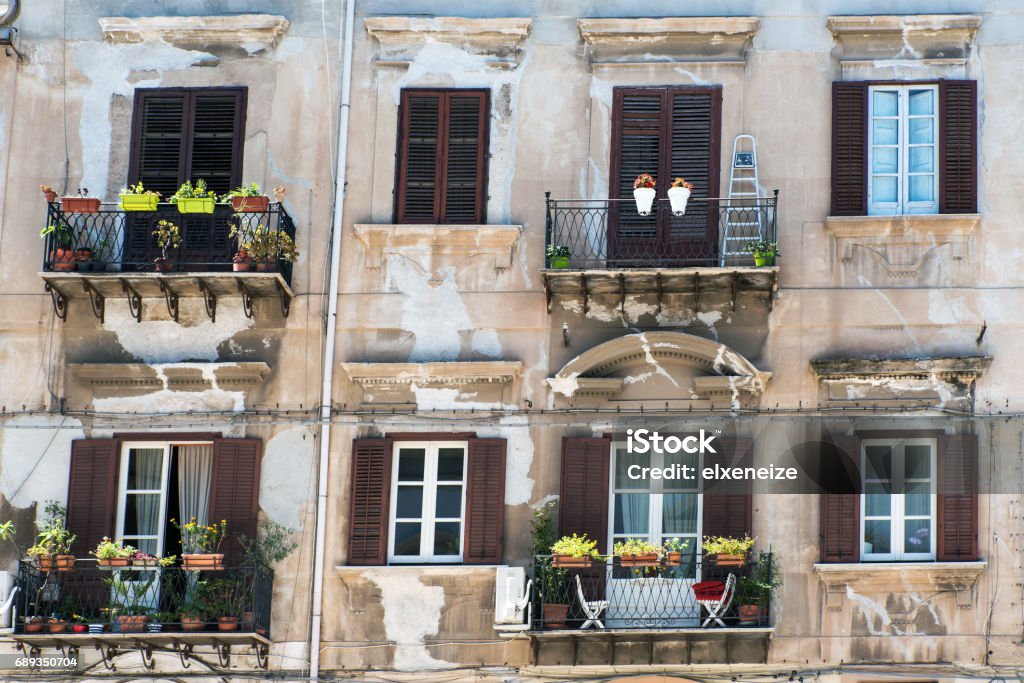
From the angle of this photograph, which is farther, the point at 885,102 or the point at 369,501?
the point at 885,102

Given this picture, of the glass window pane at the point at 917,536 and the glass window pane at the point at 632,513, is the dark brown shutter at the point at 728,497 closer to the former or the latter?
the glass window pane at the point at 632,513

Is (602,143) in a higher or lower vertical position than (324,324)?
higher

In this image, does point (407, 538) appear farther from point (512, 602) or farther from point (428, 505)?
point (512, 602)

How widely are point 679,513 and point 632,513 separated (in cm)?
53

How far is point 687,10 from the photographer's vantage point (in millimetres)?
24703

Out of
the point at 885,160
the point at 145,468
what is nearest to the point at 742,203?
the point at 885,160

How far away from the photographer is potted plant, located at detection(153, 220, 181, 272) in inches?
941

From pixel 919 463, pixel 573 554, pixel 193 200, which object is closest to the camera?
pixel 573 554

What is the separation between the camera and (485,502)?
2317cm

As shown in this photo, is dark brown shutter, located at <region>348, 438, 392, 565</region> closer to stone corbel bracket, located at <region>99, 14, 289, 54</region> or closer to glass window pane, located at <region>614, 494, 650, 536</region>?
glass window pane, located at <region>614, 494, 650, 536</region>

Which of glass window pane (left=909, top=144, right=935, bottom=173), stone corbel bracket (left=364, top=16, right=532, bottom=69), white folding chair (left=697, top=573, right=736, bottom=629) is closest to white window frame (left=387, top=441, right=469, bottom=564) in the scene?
white folding chair (left=697, top=573, right=736, bottom=629)

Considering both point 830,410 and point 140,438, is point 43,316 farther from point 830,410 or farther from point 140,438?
point 830,410

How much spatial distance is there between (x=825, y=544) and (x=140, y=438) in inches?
308

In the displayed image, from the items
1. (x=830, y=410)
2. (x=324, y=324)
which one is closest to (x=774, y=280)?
(x=830, y=410)
